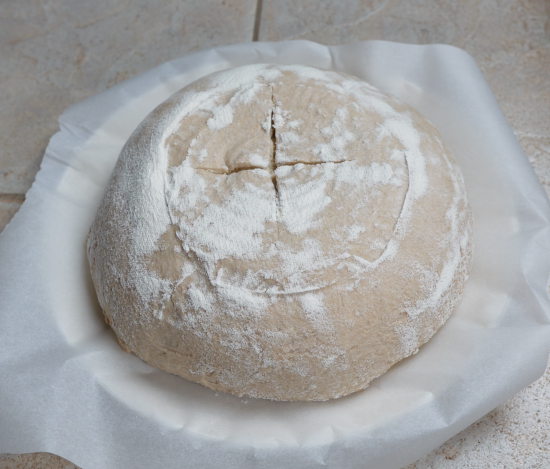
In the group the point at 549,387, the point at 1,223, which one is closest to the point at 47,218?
the point at 1,223

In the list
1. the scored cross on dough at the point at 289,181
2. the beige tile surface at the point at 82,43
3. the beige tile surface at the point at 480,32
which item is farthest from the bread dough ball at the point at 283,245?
the beige tile surface at the point at 82,43

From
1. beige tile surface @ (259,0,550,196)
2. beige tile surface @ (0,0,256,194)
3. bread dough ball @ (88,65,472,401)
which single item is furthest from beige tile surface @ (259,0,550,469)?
bread dough ball @ (88,65,472,401)

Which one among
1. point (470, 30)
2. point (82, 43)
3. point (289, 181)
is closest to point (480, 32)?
point (470, 30)

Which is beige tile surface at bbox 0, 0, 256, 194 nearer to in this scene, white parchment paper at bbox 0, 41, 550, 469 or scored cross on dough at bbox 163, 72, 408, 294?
white parchment paper at bbox 0, 41, 550, 469

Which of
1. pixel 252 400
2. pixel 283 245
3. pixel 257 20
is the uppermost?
pixel 257 20

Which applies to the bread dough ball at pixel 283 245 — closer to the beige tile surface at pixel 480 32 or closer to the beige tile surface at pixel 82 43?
the beige tile surface at pixel 480 32

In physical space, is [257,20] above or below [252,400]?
above

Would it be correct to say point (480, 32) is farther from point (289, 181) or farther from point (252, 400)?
point (252, 400)

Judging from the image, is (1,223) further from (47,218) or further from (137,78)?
(137,78)
